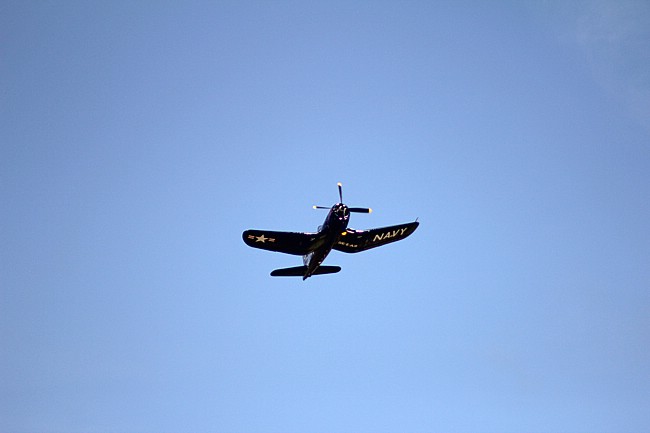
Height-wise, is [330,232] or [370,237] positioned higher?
[370,237]

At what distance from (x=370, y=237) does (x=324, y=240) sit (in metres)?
5.43

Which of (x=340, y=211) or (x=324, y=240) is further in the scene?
(x=324, y=240)

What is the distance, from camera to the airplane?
45188mm

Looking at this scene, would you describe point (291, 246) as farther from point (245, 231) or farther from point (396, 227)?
point (396, 227)

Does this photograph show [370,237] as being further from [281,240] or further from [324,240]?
[281,240]

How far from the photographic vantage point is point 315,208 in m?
45.2

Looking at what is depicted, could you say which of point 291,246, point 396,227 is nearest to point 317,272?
point 291,246

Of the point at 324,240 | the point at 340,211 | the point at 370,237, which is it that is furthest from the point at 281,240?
the point at 370,237

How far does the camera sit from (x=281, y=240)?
4744cm

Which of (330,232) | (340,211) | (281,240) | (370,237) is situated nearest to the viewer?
(340,211)

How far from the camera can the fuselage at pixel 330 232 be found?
4469 centimetres

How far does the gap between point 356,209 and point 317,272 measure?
7.69 meters

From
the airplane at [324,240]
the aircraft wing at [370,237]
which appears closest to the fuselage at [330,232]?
the airplane at [324,240]

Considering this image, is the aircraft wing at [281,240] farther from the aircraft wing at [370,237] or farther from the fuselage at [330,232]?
the aircraft wing at [370,237]
